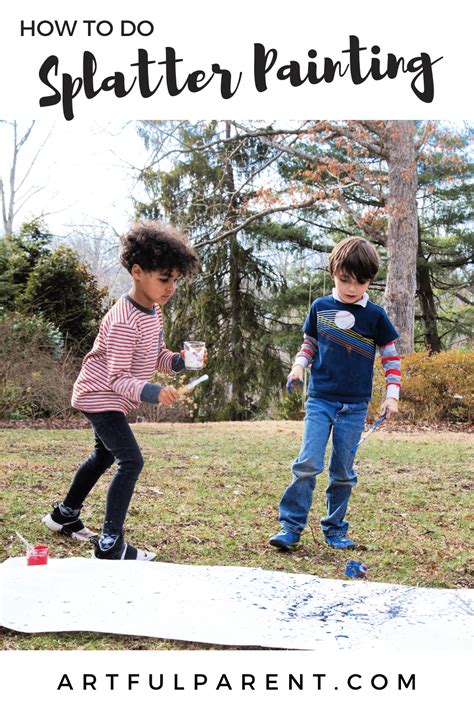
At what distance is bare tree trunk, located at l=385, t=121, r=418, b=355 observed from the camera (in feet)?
36.6

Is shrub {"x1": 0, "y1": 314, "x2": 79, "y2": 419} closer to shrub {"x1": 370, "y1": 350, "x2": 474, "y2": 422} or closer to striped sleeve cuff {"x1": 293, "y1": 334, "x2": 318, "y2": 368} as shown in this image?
shrub {"x1": 370, "y1": 350, "x2": 474, "y2": 422}

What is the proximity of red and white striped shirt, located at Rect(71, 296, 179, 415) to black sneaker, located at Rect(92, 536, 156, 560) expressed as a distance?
54 centimetres

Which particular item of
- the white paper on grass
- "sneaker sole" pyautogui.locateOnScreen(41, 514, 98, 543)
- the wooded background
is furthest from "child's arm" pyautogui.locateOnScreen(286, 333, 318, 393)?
the wooded background

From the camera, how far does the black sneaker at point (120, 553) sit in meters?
3.01

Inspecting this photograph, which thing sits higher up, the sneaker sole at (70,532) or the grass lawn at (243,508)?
the sneaker sole at (70,532)

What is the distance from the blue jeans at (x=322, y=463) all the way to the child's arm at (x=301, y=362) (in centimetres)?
15

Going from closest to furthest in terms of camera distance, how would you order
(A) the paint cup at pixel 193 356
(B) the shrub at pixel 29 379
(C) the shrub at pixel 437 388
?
(A) the paint cup at pixel 193 356 < (B) the shrub at pixel 29 379 < (C) the shrub at pixel 437 388

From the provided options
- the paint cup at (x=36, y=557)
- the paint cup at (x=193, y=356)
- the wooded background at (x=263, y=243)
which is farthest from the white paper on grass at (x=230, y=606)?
the wooded background at (x=263, y=243)

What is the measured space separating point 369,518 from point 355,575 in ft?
3.61

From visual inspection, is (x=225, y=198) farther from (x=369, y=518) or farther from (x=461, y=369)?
(x=369, y=518)

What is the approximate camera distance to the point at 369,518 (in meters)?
4.05

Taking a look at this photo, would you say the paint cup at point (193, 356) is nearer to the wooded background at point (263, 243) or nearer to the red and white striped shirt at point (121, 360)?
the red and white striped shirt at point (121, 360)

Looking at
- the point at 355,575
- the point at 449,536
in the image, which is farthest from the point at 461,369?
the point at 355,575

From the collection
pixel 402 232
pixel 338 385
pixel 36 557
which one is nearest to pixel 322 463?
pixel 338 385
